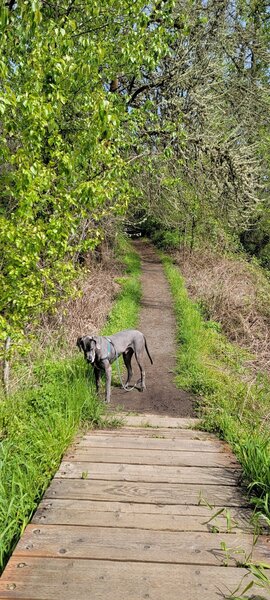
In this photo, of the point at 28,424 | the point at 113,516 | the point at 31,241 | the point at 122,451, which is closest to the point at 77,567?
the point at 113,516

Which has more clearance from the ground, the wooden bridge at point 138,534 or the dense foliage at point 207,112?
the dense foliage at point 207,112

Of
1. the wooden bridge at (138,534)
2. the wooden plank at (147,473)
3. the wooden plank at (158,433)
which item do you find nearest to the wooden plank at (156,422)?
the wooden plank at (158,433)

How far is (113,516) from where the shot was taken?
7.59 feet

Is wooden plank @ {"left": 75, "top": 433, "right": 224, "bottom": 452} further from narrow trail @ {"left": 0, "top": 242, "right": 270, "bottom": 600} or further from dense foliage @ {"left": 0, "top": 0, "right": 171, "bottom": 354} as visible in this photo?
dense foliage @ {"left": 0, "top": 0, "right": 171, "bottom": 354}

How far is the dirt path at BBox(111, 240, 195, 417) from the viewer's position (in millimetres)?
5785

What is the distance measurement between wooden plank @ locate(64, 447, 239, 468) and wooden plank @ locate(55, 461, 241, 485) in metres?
0.08

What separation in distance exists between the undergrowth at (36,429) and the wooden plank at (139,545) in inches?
9.2

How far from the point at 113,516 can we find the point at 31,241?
2924 mm

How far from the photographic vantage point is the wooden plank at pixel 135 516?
224cm

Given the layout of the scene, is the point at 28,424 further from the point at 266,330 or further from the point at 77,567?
the point at 266,330

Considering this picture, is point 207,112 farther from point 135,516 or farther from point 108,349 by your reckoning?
point 135,516

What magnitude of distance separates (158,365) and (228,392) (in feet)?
7.26

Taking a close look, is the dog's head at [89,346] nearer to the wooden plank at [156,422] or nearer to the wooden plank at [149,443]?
the wooden plank at [156,422]

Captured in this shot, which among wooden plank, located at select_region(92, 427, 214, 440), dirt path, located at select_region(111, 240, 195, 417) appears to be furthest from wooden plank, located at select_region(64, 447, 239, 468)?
dirt path, located at select_region(111, 240, 195, 417)
